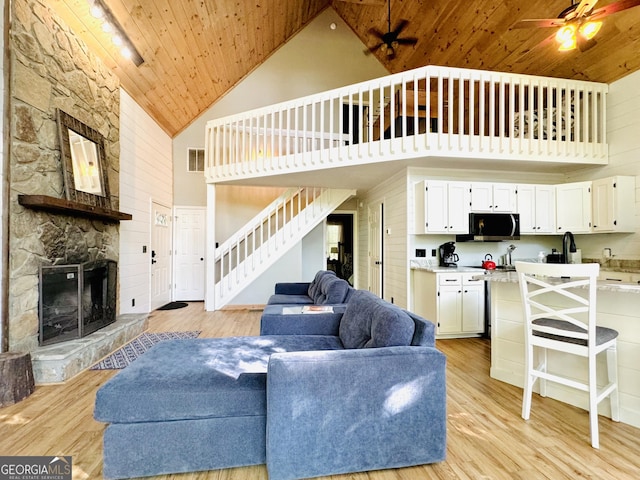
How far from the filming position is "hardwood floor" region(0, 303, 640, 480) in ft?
5.39

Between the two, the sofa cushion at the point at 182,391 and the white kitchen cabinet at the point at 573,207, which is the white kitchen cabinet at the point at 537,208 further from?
the sofa cushion at the point at 182,391

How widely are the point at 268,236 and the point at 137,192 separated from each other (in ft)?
7.60

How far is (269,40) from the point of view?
6.67m

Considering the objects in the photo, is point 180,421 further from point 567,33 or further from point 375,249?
point 375,249

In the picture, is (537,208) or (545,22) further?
(537,208)

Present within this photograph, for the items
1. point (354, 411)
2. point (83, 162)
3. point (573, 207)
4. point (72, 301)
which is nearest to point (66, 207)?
point (83, 162)

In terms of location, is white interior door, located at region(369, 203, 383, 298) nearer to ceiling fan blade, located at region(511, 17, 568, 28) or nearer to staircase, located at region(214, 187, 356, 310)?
staircase, located at region(214, 187, 356, 310)

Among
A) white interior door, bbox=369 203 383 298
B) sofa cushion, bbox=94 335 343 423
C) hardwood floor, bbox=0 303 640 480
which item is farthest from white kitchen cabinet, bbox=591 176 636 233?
→ sofa cushion, bbox=94 335 343 423

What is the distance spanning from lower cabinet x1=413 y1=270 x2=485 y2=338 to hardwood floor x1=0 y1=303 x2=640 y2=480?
125 cm

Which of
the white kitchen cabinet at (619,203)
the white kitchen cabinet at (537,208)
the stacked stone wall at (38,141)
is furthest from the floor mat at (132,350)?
the white kitchen cabinet at (619,203)

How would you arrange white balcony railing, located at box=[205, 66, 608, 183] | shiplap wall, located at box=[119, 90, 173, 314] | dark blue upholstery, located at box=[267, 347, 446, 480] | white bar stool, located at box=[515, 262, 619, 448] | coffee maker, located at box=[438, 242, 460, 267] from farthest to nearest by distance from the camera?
shiplap wall, located at box=[119, 90, 173, 314] → coffee maker, located at box=[438, 242, 460, 267] → white balcony railing, located at box=[205, 66, 608, 183] → white bar stool, located at box=[515, 262, 619, 448] → dark blue upholstery, located at box=[267, 347, 446, 480]

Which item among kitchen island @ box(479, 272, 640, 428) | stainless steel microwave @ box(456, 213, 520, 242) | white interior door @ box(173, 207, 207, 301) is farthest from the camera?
white interior door @ box(173, 207, 207, 301)

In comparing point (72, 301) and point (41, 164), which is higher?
point (41, 164)

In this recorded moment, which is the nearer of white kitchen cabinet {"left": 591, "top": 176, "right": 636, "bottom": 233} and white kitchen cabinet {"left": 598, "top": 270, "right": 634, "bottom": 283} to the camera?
white kitchen cabinet {"left": 598, "top": 270, "right": 634, "bottom": 283}
